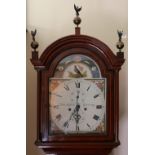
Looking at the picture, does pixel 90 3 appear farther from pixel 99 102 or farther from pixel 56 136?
pixel 56 136

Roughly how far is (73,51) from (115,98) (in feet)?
0.77

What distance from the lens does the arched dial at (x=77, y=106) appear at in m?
1.07

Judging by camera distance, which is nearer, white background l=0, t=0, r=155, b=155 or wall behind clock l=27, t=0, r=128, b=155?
white background l=0, t=0, r=155, b=155

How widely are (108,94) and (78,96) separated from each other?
4.4 inches

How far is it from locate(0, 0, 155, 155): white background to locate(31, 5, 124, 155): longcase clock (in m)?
0.52

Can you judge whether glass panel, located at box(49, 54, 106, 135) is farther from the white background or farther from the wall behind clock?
the white background

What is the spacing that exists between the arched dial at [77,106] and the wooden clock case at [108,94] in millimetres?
26

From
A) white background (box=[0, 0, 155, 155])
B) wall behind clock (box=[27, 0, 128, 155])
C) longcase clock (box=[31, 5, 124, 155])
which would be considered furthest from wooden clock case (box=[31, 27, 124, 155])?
white background (box=[0, 0, 155, 155])

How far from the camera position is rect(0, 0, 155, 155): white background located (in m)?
0.47

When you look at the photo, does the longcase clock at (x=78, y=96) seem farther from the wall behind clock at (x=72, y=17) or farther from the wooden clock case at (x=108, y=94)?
the wall behind clock at (x=72, y=17)
